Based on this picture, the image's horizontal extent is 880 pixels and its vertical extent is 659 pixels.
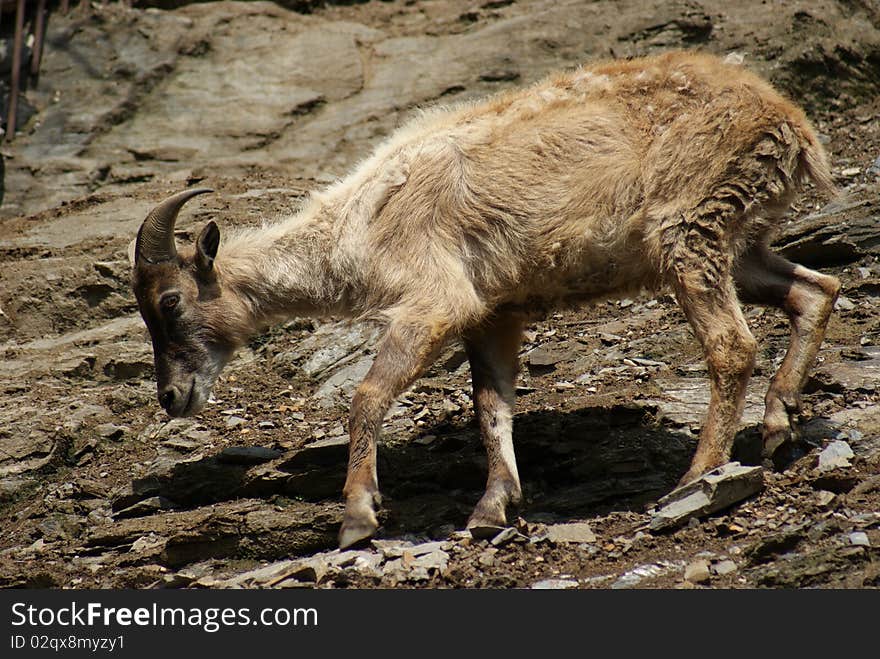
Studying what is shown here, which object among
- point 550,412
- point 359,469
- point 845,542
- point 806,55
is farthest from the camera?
point 806,55

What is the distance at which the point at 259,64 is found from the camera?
12383 mm

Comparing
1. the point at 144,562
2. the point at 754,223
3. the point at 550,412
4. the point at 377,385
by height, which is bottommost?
the point at 144,562

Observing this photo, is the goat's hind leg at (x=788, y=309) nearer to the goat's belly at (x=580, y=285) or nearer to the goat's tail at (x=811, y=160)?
the goat's tail at (x=811, y=160)

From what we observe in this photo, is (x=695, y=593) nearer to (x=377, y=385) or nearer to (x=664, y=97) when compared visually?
(x=377, y=385)

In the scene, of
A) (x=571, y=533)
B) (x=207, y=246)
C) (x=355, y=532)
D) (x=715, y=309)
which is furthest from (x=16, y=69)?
(x=571, y=533)

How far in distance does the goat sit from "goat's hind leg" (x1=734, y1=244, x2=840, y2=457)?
0.03 feet

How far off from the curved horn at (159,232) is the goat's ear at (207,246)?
191mm

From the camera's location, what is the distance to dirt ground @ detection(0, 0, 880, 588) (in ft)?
19.1

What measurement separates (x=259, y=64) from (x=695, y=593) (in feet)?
30.4

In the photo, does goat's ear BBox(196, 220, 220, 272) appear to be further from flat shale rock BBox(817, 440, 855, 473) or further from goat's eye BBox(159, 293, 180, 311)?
flat shale rock BBox(817, 440, 855, 473)

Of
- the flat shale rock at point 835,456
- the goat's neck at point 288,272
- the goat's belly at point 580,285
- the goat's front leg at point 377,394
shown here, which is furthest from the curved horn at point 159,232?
the flat shale rock at point 835,456

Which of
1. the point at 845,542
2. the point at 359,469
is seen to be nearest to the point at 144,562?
the point at 359,469

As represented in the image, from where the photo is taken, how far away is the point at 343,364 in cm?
845

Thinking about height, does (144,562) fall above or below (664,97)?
below
